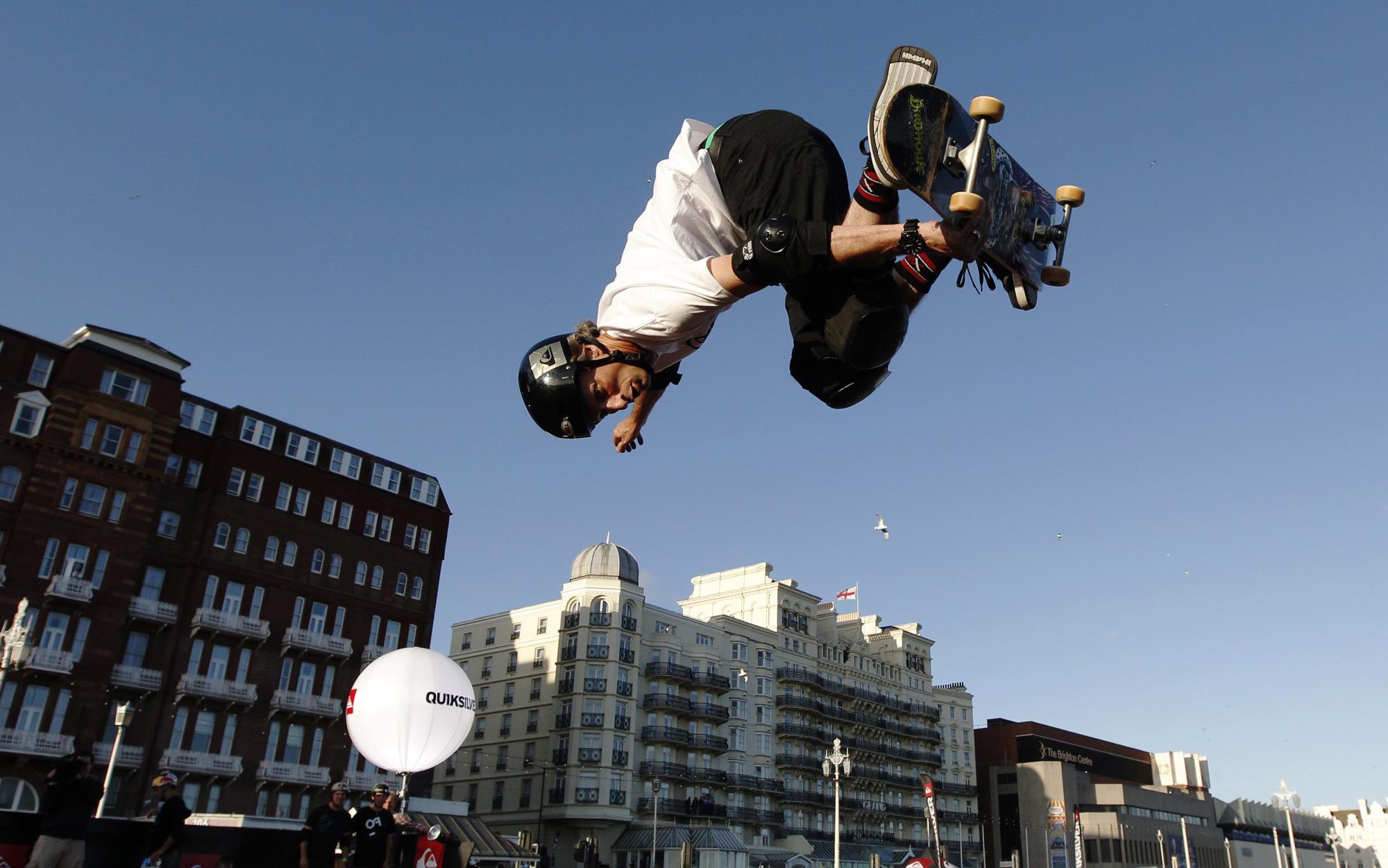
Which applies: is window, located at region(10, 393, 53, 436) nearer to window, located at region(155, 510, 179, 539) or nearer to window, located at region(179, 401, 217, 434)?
window, located at region(179, 401, 217, 434)

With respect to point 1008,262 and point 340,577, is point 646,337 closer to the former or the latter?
point 1008,262

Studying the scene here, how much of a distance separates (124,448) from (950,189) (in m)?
47.1

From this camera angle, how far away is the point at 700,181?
13.8 feet

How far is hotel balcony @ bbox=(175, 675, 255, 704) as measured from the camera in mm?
43781

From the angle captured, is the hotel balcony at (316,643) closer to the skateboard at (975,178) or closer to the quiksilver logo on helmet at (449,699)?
the quiksilver logo on helmet at (449,699)

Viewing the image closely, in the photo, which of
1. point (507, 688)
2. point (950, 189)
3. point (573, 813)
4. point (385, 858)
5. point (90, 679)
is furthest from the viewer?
point (507, 688)

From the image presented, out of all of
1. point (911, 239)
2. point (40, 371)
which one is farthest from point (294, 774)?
point (911, 239)

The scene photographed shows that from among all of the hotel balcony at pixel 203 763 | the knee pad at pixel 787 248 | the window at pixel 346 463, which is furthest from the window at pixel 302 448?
the knee pad at pixel 787 248

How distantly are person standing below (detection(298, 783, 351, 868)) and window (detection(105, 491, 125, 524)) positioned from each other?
36164mm

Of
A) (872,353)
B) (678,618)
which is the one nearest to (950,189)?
(872,353)

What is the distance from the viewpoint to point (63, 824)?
29.6ft

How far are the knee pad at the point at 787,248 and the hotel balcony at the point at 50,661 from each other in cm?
4352

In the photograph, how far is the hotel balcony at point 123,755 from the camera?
4044 centimetres

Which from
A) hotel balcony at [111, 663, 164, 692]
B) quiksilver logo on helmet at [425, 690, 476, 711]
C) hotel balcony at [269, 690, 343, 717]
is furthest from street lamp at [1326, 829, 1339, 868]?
quiksilver logo on helmet at [425, 690, 476, 711]
